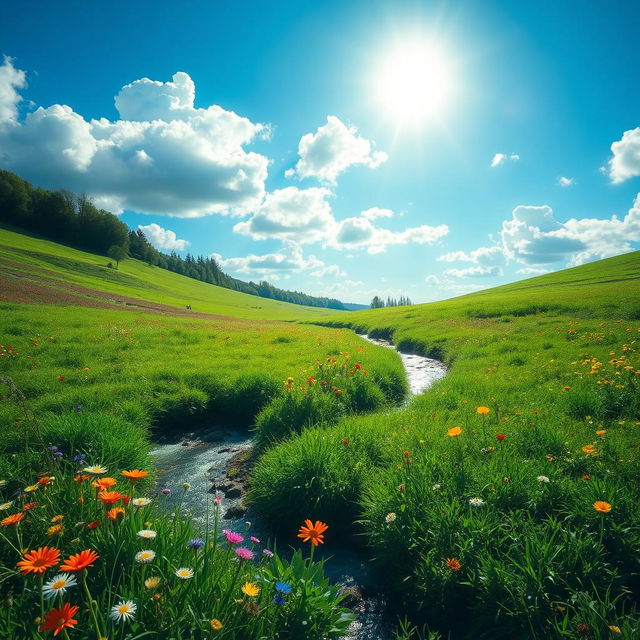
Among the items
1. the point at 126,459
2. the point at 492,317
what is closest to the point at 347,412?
the point at 126,459

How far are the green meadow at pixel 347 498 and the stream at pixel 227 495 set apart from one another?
188 millimetres

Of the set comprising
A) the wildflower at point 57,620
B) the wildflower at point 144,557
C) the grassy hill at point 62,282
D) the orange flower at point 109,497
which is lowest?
the grassy hill at point 62,282

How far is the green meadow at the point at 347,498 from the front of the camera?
246 cm

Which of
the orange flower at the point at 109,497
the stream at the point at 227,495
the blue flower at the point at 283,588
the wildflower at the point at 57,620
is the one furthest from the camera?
the stream at the point at 227,495

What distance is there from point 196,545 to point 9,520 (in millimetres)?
1180

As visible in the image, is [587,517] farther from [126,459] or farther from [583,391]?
[126,459]

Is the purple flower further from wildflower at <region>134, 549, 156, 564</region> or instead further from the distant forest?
the distant forest

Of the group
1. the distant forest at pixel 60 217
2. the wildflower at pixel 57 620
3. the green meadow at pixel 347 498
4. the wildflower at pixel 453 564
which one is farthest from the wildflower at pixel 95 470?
the distant forest at pixel 60 217

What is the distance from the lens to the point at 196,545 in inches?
89.2

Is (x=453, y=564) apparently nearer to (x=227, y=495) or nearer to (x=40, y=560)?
(x=40, y=560)

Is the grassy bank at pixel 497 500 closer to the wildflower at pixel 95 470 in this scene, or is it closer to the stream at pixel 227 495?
the stream at pixel 227 495

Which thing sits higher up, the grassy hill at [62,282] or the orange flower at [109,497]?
the orange flower at [109,497]

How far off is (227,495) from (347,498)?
6.94 ft

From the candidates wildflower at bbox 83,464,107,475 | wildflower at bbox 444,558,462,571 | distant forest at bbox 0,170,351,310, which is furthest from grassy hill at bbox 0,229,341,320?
wildflower at bbox 444,558,462,571
